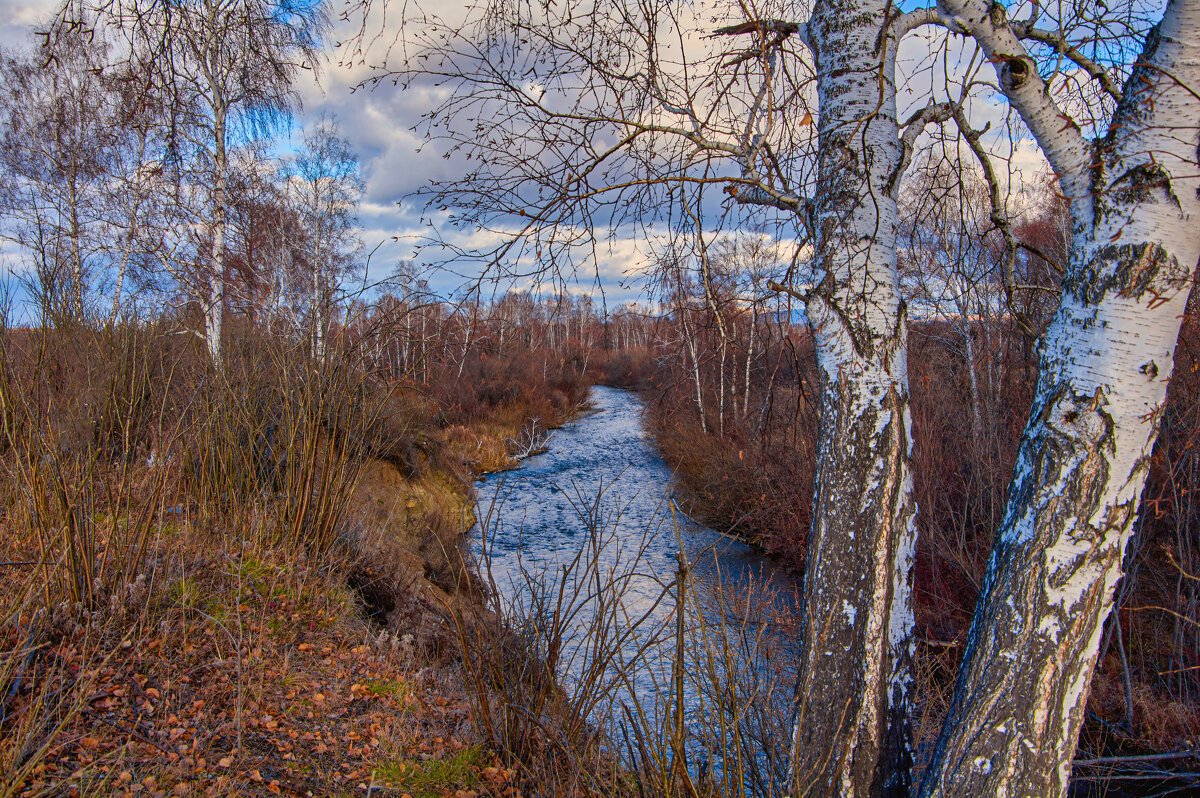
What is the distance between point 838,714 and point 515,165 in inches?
109

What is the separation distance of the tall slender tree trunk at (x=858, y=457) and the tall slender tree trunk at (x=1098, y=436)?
16.2 inches

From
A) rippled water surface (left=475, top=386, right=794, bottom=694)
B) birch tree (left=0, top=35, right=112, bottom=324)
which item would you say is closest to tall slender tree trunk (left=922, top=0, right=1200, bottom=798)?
rippled water surface (left=475, top=386, right=794, bottom=694)

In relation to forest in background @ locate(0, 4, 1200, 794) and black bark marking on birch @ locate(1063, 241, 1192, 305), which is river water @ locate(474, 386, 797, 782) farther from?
black bark marking on birch @ locate(1063, 241, 1192, 305)

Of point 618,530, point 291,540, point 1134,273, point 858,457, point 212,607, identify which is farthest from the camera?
point 618,530

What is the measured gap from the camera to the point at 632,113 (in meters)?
3.21

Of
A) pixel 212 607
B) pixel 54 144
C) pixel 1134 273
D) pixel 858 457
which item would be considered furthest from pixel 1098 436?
pixel 54 144

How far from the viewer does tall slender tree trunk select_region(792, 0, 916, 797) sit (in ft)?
7.60

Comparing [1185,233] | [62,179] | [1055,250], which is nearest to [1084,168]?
[1185,233]

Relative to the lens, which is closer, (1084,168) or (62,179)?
(1084,168)

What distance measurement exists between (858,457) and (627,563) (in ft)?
4.73

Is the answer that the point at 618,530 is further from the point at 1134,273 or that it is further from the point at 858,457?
the point at 1134,273

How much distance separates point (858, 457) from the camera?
93.7 inches

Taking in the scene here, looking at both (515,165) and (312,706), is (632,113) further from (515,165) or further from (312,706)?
(312,706)

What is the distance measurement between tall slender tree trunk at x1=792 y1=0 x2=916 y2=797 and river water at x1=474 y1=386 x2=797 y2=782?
0.50 m
